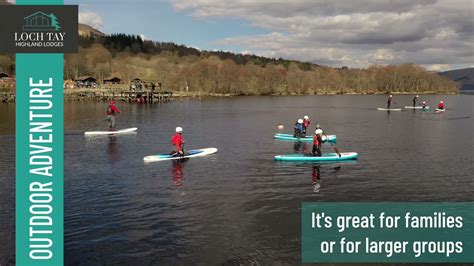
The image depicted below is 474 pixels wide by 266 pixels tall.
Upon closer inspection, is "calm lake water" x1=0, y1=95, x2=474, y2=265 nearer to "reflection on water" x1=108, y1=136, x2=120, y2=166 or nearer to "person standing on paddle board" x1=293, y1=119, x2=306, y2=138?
"reflection on water" x1=108, y1=136, x2=120, y2=166

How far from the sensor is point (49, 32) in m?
15.5

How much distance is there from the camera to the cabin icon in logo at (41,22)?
15.3m

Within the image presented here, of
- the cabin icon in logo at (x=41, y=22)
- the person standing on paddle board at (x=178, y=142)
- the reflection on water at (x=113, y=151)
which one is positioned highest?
the cabin icon in logo at (x=41, y=22)

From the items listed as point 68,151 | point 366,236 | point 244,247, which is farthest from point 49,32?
point 68,151

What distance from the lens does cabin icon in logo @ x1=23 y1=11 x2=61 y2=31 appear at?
15289 mm

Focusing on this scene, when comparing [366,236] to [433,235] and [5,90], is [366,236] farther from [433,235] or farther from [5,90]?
[5,90]

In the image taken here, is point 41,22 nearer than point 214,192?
Yes

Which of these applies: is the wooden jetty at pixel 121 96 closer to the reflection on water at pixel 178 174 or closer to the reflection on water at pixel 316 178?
the reflection on water at pixel 178 174

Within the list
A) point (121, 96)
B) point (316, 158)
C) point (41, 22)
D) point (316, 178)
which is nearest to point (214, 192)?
point (316, 178)

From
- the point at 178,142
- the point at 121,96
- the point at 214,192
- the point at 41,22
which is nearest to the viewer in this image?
the point at 41,22

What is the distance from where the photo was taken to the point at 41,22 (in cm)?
1544

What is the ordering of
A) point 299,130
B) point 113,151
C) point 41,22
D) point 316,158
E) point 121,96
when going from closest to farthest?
1. point 41,22
2. point 316,158
3. point 113,151
4. point 299,130
5. point 121,96

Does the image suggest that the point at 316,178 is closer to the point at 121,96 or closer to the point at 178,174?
the point at 178,174

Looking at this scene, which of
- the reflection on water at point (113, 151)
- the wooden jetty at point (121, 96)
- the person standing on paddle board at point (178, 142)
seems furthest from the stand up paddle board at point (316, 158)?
the wooden jetty at point (121, 96)
